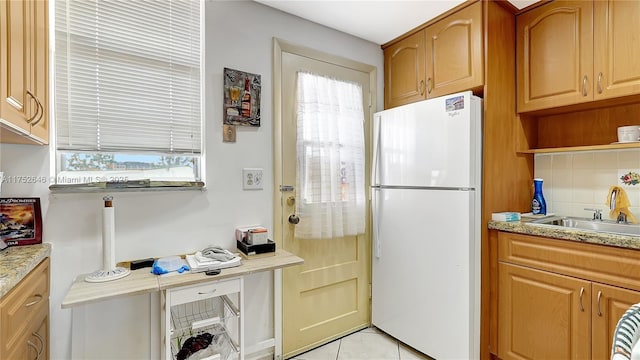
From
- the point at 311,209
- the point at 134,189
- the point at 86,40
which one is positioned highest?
the point at 86,40

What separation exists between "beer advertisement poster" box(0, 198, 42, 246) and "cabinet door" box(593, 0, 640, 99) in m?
2.96

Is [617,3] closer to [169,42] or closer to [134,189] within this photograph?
[169,42]

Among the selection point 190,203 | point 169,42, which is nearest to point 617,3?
point 169,42

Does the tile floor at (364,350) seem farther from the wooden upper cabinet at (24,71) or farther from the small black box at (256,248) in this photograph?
the wooden upper cabinet at (24,71)

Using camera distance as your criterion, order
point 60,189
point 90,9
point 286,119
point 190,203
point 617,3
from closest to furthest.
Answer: point 60,189 → point 90,9 → point 617,3 → point 190,203 → point 286,119

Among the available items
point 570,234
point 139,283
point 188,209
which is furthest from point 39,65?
point 570,234

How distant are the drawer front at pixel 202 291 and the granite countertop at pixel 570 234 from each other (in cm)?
157

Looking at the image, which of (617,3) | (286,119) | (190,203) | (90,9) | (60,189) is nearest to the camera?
(60,189)

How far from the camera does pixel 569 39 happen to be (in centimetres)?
184

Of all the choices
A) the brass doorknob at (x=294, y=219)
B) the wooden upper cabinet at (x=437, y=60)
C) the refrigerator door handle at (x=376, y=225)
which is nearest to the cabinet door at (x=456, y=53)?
the wooden upper cabinet at (x=437, y=60)

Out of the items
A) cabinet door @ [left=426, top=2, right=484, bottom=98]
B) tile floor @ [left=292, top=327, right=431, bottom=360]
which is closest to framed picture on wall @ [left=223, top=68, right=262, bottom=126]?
cabinet door @ [left=426, top=2, right=484, bottom=98]

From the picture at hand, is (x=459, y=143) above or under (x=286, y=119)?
under

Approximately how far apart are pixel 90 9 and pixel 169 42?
0.37m

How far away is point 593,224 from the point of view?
1.93 meters
